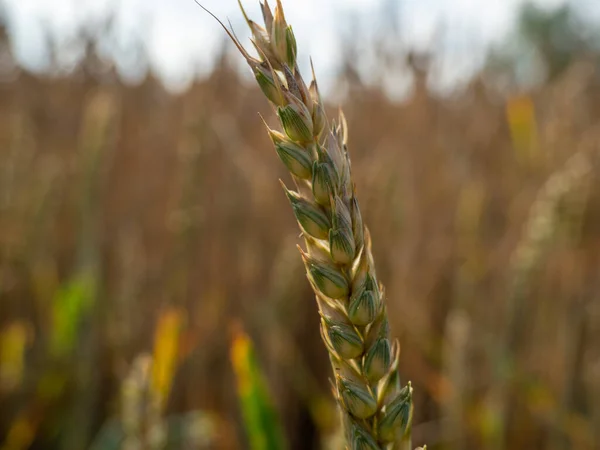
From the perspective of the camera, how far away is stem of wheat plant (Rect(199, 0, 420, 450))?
0.88ft

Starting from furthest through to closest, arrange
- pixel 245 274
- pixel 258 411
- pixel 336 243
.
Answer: pixel 245 274, pixel 258 411, pixel 336 243

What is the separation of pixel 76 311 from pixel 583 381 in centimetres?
116

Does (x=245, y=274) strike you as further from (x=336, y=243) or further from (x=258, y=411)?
(x=336, y=243)

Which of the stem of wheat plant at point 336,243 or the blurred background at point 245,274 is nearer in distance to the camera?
the stem of wheat plant at point 336,243

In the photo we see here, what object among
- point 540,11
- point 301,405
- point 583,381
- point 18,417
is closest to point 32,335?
point 18,417

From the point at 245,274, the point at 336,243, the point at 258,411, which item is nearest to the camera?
the point at 336,243

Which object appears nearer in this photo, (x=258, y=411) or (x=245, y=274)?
(x=258, y=411)

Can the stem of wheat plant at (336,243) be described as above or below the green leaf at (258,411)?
above

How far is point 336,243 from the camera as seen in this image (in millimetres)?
266

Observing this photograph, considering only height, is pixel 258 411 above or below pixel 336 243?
below

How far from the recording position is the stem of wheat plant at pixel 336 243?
267mm

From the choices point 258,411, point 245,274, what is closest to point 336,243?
point 258,411

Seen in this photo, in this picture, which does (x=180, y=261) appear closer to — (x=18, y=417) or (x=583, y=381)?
(x=18, y=417)

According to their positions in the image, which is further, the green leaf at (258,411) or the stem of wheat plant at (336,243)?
the green leaf at (258,411)
